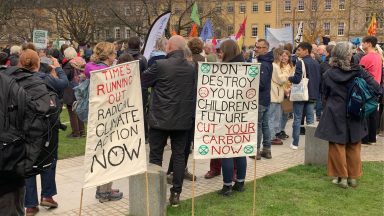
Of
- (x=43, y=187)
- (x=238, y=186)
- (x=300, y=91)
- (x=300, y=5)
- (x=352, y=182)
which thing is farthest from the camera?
(x=300, y=5)

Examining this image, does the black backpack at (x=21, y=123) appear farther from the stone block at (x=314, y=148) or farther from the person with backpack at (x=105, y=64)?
the stone block at (x=314, y=148)

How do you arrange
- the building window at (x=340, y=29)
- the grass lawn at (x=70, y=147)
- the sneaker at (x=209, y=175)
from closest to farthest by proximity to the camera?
the sneaker at (x=209, y=175) → the grass lawn at (x=70, y=147) → the building window at (x=340, y=29)

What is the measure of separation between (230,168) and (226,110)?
1.02 m

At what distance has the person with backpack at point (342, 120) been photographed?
6719 millimetres

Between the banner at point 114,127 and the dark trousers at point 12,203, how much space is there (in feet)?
2.52

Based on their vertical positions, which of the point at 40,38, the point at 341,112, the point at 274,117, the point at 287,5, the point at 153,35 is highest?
the point at 287,5

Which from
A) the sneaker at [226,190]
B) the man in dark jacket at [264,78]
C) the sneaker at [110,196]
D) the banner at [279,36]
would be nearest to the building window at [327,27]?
the banner at [279,36]

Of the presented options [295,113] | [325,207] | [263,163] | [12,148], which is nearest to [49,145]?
[12,148]

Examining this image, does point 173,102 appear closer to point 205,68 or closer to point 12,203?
point 205,68

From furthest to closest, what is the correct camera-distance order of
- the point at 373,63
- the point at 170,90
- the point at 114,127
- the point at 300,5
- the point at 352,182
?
the point at 300,5 → the point at 373,63 → the point at 352,182 → the point at 170,90 → the point at 114,127

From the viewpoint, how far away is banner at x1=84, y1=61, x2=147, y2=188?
4.57m

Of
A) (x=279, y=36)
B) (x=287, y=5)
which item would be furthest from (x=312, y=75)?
(x=287, y=5)

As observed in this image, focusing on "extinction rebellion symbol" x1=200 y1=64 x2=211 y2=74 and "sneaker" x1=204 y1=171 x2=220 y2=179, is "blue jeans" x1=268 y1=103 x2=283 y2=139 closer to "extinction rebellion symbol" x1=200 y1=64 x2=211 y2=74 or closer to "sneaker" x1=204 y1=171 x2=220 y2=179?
"sneaker" x1=204 y1=171 x2=220 y2=179

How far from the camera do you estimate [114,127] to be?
15.7 ft
